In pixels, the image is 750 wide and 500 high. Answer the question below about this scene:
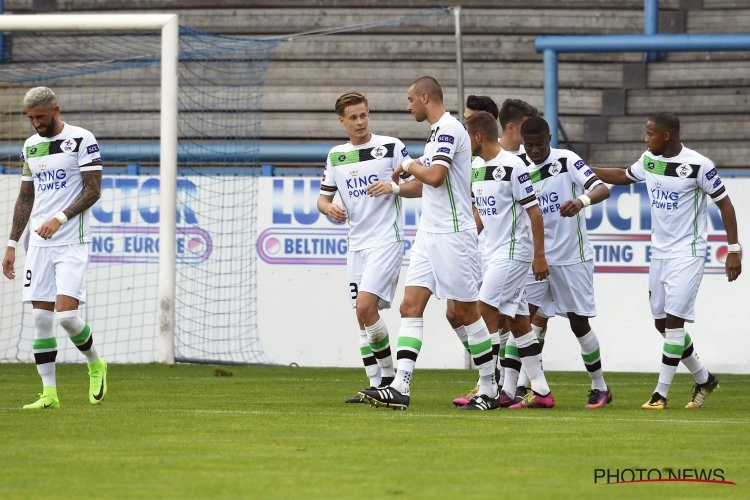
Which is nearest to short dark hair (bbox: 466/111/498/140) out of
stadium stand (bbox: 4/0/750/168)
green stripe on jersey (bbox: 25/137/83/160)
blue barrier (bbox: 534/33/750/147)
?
green stripe on jersey (bbox: 25/137/83/160)

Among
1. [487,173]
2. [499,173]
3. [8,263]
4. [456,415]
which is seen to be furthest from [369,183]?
[8,263]

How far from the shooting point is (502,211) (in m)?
10.5

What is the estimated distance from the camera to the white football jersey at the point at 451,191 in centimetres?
984

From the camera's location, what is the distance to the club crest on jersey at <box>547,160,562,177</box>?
36.6ft

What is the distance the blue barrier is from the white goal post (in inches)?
165

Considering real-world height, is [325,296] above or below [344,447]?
above

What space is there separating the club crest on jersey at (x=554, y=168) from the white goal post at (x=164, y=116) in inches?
222

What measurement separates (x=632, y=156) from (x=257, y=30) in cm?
595

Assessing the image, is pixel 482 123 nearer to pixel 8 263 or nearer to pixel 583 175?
pixel 583 175

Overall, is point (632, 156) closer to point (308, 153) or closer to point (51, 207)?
point (308, 153)

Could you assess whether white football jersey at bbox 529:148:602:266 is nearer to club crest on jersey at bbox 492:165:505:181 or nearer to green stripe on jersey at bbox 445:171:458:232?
club crest on jersey at bbox 492:165:505:181

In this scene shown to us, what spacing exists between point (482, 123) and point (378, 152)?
939 mm

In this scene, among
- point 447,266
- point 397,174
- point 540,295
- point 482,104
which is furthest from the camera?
point 540,295

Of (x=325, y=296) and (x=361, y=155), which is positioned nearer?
(x=361, y=155)
